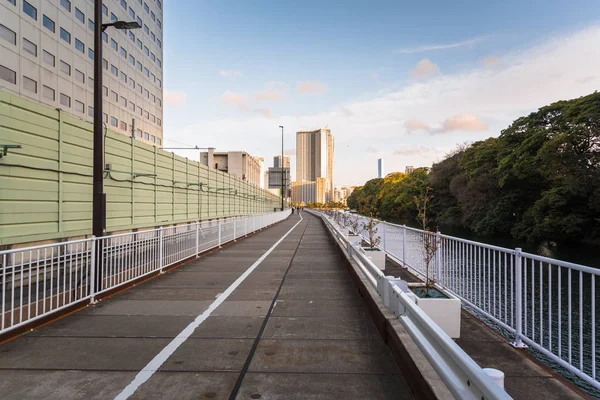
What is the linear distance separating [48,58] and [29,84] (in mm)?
5267

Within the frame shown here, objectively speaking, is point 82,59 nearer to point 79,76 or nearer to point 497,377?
point 79,76

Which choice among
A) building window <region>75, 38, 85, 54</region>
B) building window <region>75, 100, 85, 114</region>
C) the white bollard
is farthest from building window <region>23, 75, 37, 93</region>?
the white bollard

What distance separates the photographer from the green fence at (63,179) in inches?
371

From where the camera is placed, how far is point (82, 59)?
2090 inches

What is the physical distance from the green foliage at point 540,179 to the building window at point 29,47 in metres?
38.9

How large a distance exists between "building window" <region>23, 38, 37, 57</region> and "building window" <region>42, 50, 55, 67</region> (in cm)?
166

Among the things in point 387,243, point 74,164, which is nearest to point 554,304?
point 387,243

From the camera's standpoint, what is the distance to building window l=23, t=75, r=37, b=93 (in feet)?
138

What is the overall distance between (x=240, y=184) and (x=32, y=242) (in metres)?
28.8

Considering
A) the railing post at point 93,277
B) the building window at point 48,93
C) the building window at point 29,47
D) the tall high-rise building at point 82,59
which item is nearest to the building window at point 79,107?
the tall high-rise building at point 82,59

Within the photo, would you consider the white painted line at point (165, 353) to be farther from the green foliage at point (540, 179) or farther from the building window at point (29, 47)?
the building window at point (29, 47)

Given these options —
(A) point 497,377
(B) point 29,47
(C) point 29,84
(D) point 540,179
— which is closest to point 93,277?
(A) point 497,377

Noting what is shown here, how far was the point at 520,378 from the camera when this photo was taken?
3.82 meters

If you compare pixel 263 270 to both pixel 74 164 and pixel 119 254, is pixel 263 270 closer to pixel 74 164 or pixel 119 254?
pixel 119 254
